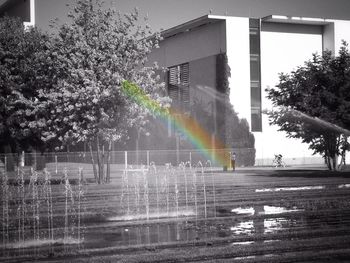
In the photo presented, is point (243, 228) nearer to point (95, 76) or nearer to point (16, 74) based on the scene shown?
point (95, 76)

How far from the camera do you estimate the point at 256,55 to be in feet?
214

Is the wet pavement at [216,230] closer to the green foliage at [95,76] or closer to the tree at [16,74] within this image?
the green foliage at [95,76]

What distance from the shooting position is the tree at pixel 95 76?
31203 mm

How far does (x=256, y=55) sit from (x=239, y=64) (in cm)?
243

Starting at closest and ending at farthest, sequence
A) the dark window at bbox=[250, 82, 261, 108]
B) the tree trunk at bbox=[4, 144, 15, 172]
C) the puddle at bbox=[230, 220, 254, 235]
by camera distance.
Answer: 1. the puddle at bbox=[230, 220, 254, 235]
2. the tree trunk at bbox=[4, 144, 15, 172]
3. the dark window at bbox=[250, 82, 261, 108]

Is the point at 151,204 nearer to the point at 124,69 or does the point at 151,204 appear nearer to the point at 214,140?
the point at 124,69

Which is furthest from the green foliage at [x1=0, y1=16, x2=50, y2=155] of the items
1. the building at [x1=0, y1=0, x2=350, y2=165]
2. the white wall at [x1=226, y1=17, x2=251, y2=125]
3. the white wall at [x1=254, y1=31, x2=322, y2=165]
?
the white wall at [x1=254, y1=31, x2=322, y2=165]

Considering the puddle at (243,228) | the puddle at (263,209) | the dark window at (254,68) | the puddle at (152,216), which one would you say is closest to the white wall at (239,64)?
→ the dark window at (254,68)

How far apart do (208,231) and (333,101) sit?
28.7 metres

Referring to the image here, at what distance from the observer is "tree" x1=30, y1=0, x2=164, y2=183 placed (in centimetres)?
3120

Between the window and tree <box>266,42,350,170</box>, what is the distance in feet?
88.3

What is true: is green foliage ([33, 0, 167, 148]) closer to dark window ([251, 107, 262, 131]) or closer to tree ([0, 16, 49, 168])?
tree ([0, 16, 49, 168])

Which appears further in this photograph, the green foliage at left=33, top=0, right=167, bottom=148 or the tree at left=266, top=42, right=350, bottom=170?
the tree at left=266, top=42, right=350, bottom=170

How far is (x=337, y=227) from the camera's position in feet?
44.0
